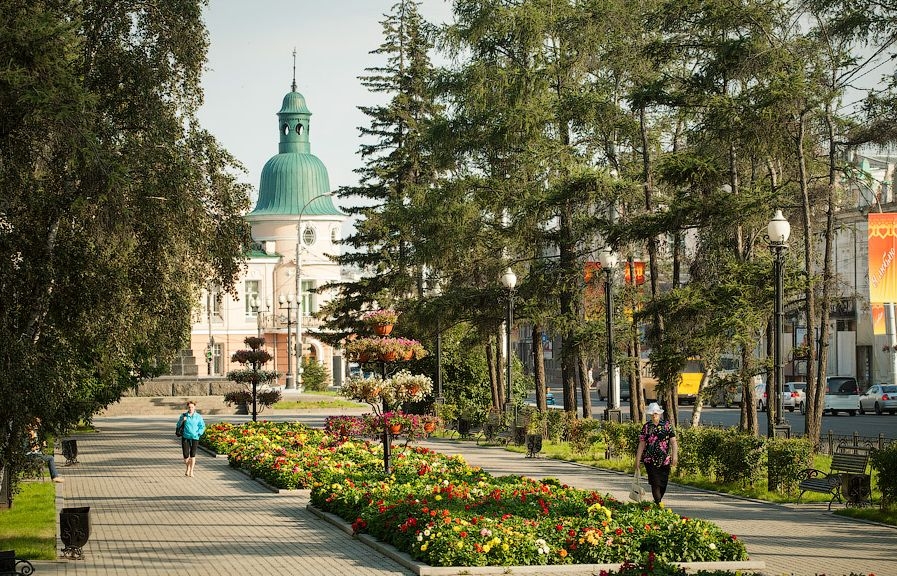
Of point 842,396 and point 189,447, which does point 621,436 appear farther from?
point 842,396

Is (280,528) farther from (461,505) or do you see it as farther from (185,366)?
(185,366)

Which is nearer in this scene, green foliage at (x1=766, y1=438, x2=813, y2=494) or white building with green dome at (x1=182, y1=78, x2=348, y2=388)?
green foliage at (x1=766, y1=438, x2=813, y2=494)

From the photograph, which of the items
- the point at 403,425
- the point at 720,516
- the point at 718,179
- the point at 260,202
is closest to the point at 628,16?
the point at 718,179

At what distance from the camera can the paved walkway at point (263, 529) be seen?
14898 millimetres

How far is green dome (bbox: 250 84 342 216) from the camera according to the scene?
102062 mm

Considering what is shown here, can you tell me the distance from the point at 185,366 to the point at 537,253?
44957mm

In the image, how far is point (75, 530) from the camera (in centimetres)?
1563

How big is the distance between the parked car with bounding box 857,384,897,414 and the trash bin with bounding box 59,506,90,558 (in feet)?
151

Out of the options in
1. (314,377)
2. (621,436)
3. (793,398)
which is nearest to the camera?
(621,436)

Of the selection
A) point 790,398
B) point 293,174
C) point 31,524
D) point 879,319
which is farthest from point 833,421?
point 293,174

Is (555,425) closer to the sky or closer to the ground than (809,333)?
closer to the ground

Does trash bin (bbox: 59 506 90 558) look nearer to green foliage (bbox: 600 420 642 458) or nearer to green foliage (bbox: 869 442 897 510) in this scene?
green foliage (bbox: 869 442 897 510)

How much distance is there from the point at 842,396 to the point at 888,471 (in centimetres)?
3864

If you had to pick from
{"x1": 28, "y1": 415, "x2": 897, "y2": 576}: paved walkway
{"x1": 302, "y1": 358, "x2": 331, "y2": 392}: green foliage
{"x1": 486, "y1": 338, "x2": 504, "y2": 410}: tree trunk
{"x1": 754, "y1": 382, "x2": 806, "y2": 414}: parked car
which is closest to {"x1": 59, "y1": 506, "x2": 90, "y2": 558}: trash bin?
{"x1": 28, "y1": 415, "x2": 897, "y2": 576}: paved walkway
